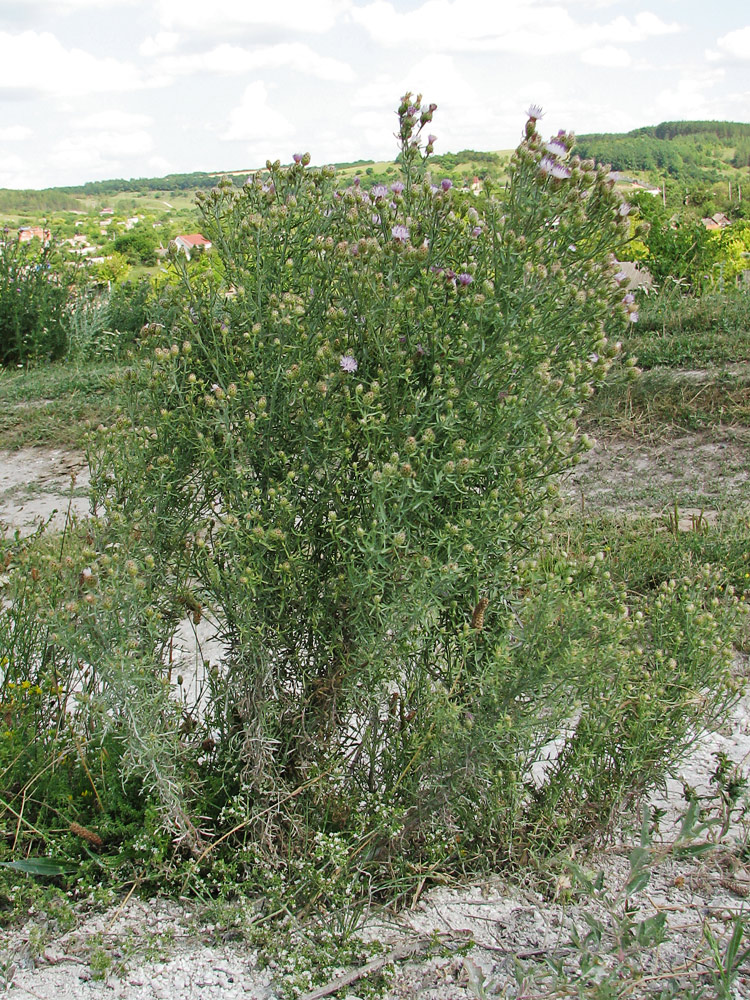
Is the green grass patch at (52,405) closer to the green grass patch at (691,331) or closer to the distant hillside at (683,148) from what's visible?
the green grass patch at (691,331)

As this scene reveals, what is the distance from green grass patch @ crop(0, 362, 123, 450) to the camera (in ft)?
23.1

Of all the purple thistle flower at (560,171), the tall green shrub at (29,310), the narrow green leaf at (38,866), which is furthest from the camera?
the tall green shrub at (29,310)

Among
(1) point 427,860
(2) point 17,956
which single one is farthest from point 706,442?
(2) point 17,956

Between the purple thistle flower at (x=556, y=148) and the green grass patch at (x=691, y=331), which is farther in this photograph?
the green grass patch at (x=691, y=331)

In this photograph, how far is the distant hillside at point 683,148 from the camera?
30.5m

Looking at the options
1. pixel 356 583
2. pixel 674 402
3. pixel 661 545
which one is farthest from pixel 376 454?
pixel 674 402

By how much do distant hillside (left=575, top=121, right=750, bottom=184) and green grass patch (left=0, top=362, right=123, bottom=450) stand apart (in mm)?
17037

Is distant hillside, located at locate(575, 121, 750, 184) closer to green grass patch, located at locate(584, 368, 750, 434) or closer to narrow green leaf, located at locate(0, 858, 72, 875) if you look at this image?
green grass patch, located at locate(584, 368, 750, 434)

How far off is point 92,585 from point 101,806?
720 millimetres

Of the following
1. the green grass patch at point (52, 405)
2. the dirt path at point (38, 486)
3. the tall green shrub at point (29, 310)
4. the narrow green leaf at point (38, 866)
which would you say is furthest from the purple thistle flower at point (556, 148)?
the tall green shrub at point (29, 310)

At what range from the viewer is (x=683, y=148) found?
42.7 m

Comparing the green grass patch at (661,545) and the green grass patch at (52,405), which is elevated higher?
the green grass patch at (52,405)

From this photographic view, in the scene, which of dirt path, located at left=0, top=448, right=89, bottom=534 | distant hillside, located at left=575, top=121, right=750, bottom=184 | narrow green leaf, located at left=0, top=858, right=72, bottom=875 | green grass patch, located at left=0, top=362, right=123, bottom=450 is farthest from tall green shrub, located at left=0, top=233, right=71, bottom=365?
distant hillside, located at left=575, top=121, right=750, bottom=184

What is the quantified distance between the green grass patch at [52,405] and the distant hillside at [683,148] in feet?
55.9
